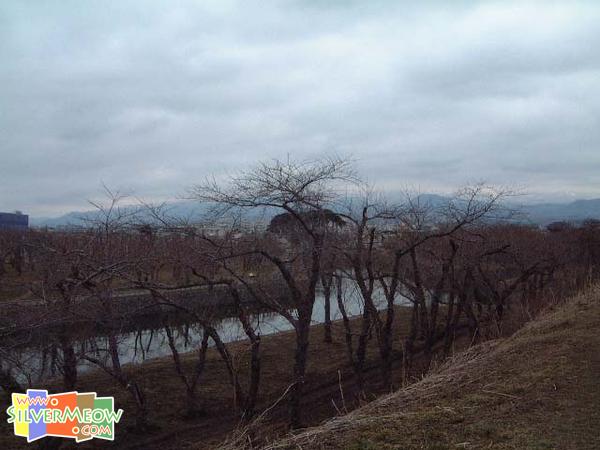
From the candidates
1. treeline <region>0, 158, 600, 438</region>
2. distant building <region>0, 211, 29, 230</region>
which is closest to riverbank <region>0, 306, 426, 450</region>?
treeline <region>0, 158, 600, 438</region>

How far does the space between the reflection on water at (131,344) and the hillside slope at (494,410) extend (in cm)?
532

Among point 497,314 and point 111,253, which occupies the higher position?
point 111,253

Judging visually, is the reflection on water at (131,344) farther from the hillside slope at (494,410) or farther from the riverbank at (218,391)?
the hillside slope at (494,410)

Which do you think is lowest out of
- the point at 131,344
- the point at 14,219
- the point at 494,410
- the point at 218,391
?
the point at 218,391

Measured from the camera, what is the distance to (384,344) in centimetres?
1157

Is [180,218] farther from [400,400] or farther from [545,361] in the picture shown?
[545,361]

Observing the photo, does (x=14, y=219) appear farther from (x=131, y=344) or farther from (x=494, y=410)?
(x=494, y=410)

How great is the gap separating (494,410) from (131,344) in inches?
677

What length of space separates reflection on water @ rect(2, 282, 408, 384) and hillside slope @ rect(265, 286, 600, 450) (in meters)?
5.32

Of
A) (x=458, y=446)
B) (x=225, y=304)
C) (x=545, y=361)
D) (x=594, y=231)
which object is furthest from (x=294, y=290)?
(x=594, y=231)

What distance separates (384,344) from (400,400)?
5.47m

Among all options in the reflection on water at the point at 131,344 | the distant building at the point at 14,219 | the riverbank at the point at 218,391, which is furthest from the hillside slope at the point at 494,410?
the distant building at the point at 14,219

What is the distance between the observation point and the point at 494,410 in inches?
213

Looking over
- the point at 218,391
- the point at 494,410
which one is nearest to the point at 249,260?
the point at 218,391
